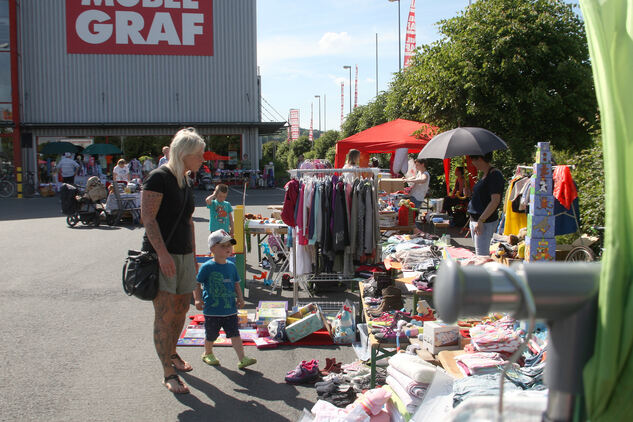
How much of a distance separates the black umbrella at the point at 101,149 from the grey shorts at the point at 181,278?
25270 millimetres

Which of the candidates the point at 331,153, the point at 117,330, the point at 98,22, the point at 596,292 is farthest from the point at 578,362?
the point at 331,153

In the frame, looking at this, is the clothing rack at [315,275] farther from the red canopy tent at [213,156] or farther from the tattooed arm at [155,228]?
the red canopy tent at [213,156]

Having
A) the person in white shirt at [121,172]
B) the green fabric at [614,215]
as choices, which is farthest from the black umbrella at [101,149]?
the green fabric at [614,215]

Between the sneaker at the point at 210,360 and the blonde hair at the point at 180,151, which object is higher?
the blonde hair at the point at 180,151

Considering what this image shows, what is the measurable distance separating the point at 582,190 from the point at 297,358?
6.03m

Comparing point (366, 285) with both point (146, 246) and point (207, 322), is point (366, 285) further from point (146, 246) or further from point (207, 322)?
point (146, 246)

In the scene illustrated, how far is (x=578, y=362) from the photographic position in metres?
0.81

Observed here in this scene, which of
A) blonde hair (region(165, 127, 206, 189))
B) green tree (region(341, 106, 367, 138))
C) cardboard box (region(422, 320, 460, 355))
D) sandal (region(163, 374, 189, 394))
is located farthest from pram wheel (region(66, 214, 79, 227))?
green tree (region(341, 106, 367, 138))

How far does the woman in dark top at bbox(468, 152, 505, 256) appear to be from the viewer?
6582 mm

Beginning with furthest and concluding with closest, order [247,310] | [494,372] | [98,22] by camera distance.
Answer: [98,22]
[247,310]
[494,372]

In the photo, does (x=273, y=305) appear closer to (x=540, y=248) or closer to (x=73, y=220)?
(x=540, y=248)

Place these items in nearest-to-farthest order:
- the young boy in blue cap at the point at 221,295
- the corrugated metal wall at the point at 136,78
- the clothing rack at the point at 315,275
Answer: the young boy in blue cap at the point at 221,295
the clothing rack at the point at 315,275
the corrugated metal wall at the point at 136,78

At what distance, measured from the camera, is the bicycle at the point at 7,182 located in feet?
79.4

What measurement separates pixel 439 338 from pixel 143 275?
7.78 feet
